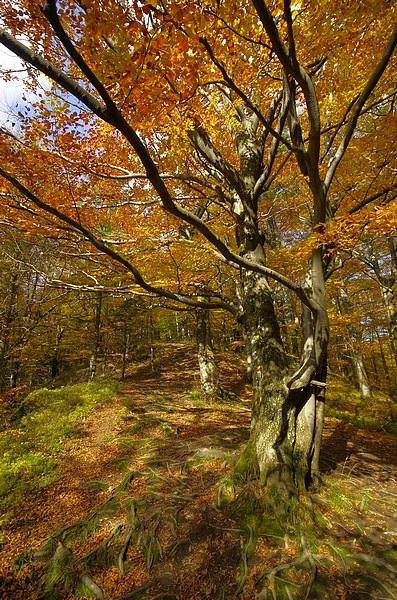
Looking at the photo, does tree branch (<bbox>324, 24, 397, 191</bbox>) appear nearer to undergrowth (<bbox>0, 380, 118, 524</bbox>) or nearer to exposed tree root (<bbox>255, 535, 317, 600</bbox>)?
exposed tree root (<bbox>255, 535, 317, 600</bbox>)

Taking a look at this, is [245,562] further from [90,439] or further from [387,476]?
[90,439]

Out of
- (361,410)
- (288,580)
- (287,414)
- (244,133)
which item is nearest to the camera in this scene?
(288,580)

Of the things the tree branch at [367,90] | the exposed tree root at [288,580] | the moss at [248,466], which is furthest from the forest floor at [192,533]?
the tree branch at [367,90]

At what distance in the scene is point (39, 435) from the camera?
6.87 metres

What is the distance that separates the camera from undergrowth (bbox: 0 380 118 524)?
5.26 metres

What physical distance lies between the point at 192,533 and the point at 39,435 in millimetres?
4710

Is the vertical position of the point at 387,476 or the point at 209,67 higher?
the point at 209,67

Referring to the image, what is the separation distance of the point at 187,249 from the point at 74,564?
275 inches

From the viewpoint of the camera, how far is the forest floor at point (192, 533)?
3482mm

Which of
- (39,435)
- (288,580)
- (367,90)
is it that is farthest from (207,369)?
(367,90)

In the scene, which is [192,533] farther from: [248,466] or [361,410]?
[361,410]

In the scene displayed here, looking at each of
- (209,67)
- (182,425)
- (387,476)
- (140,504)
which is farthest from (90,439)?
(209,67)

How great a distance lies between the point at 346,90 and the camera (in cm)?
775

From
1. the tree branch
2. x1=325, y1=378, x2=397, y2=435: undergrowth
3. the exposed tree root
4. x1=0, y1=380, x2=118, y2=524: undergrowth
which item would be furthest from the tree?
x1=325, y1=378, x2=397, y2=435: undergrowth
